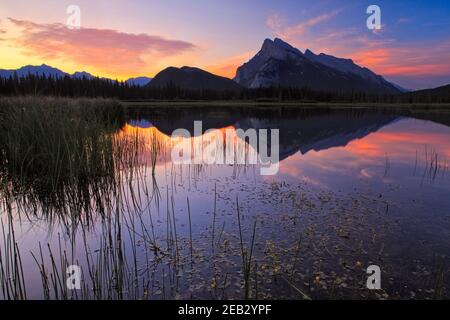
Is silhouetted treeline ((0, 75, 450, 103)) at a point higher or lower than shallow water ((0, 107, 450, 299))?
higher

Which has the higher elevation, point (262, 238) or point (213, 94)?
point (213, 94)

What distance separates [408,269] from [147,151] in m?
17.9

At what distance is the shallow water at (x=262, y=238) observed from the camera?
5.41m

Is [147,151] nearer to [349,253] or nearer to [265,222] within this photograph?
[265,222]

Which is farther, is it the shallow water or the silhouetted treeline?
the silhouetted treeline

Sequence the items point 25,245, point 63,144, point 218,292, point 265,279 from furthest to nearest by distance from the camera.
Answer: point 63,144 < point 25,245 < point 265,279 < point 218,292

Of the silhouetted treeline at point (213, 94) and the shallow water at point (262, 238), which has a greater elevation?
the silhouetted treeline at point (213, 94)

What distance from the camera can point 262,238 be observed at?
7406mm

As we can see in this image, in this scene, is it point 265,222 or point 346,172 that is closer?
point 265,222

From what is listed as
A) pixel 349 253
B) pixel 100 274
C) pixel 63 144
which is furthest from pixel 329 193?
pixel 63 144

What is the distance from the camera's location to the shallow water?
541 cm

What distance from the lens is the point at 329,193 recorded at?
37.3ft

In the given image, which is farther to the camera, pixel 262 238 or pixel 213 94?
pixel 213 94

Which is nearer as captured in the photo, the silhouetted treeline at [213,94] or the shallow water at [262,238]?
the shallow water at [262,238]
